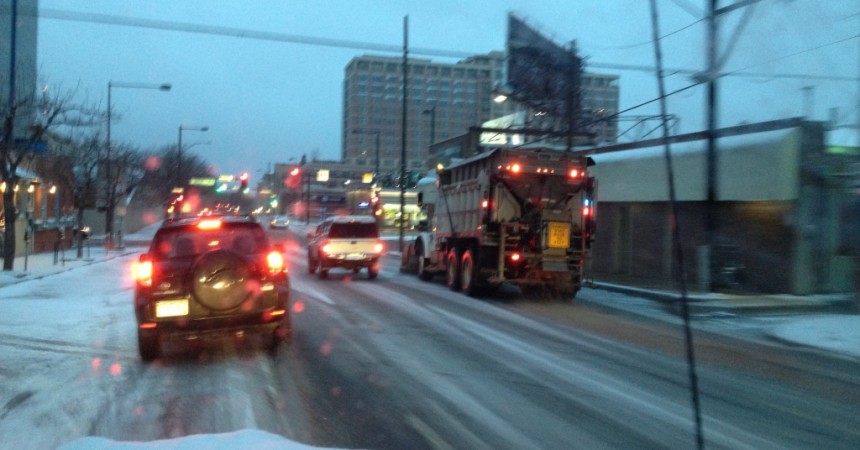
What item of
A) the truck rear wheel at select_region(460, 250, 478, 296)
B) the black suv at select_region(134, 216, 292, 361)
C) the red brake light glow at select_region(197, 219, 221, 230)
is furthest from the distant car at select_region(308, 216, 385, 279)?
the black suv at select_region(134, 216, 292, 361)

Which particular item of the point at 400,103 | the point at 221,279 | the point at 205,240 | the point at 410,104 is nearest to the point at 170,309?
the point at 221,279

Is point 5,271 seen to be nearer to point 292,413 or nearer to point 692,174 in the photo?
point 292,413

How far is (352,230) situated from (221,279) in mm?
13144

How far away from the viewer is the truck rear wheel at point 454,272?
18172mm

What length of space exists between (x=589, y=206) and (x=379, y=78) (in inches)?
3955

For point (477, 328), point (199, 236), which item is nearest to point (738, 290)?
point (477, 328)

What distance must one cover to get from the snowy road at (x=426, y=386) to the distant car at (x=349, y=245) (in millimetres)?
8454

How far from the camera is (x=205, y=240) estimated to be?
9.57 m

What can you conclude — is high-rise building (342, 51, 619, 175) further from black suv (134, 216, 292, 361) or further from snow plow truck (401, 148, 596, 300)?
black suv (134, 216, 292, 361)

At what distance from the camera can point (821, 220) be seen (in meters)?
16.8

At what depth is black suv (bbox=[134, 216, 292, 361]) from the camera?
8.75 m

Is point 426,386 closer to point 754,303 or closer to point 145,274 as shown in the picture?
point 145,274

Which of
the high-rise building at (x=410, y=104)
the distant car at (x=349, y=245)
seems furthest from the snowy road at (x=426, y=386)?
the high-rise building at (x=410, y=104)

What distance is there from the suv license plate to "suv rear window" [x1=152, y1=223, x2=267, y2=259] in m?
0.66
